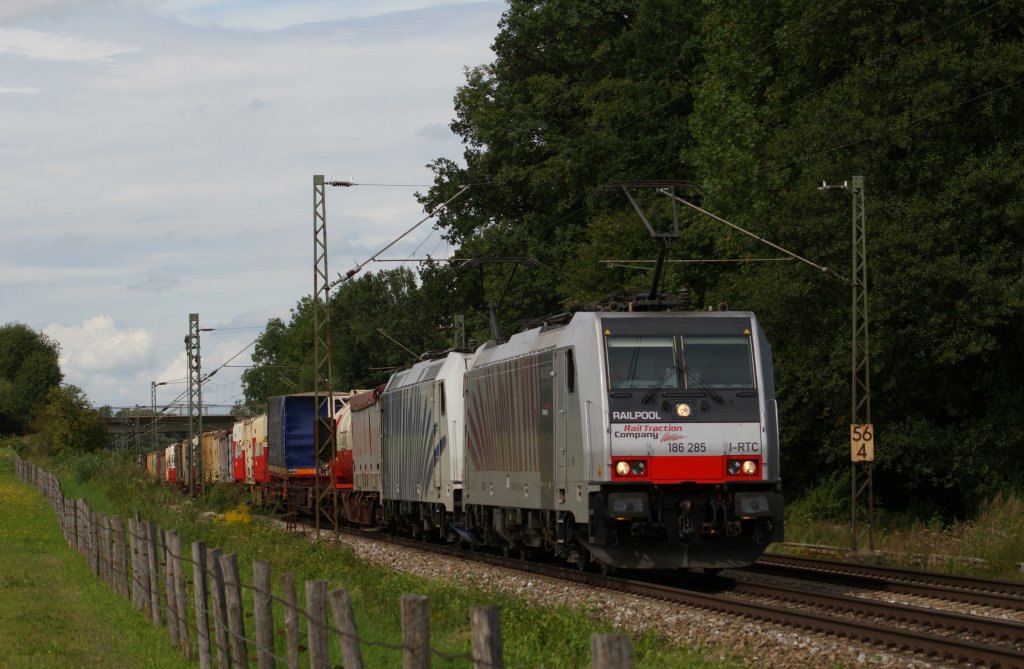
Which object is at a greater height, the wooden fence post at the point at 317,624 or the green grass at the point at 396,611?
the wooden fence post at the point at 317,624

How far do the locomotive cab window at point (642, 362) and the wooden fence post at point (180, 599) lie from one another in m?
6.35

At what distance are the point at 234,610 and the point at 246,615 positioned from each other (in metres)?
4.99

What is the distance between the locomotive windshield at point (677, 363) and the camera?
1956 centimetres

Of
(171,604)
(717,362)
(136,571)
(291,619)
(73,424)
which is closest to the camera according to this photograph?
(291,619)

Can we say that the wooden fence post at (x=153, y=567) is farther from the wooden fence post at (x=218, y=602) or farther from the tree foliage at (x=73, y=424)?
the tree foliage at (x=73, y=424)

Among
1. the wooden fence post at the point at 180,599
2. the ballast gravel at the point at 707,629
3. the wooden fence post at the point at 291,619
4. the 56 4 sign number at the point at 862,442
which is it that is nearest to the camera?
the wooden fence post at the point at 291,619

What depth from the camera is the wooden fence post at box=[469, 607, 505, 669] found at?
22.5ft

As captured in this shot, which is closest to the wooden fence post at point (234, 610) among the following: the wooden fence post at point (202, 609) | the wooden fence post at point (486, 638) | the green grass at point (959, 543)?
the wooden fence post at point (202, 609)

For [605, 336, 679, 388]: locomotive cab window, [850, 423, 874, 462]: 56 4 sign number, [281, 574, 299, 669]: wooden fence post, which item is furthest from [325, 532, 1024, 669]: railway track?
[281, 574, 299, 669]: wooden fence post

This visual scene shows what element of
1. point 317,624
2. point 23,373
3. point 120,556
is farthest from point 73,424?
point 23,373

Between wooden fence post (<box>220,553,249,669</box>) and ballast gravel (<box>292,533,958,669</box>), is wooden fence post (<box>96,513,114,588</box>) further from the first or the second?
wooden fence post (<box>220,553,249,669</box>)

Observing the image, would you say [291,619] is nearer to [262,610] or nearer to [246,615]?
[262,610]

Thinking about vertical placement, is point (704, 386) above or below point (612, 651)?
above

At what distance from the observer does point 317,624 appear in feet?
31.2
